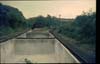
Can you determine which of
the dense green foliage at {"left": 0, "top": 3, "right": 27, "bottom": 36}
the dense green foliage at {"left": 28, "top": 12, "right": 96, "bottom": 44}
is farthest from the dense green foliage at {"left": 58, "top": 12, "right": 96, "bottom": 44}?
the dense green foliage at {"left": 0, "top": 3, "right": 27, "bottom": 36}

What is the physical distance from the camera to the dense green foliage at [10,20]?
1.41m

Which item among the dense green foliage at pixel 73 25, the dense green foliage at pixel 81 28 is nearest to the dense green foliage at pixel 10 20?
the dense green foliage at pixel 73 25

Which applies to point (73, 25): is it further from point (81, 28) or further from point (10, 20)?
point (10, 20)

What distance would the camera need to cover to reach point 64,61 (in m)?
1.35

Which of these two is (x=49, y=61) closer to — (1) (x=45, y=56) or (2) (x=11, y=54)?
(1) (x=45, y=56)

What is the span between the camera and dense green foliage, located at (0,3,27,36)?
1.41 metres

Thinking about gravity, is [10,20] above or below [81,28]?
above

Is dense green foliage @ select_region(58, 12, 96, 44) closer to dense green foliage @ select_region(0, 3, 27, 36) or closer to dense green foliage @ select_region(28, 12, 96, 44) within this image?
dense green foliage @ select_region(28, 12, 96, 44)

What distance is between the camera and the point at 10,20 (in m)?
1.46

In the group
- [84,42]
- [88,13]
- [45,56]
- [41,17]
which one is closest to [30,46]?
[45,56]

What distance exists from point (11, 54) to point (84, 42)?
2.00ft

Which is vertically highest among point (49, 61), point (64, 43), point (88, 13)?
point (88, 13)

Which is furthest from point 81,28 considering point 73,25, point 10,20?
point 10,20

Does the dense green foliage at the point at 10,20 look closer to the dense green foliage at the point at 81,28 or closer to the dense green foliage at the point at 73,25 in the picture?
the dense green foliage at the point at 73,25
